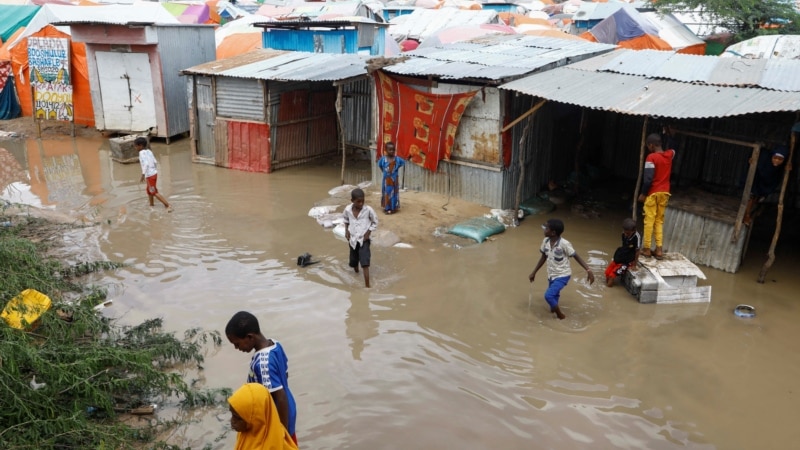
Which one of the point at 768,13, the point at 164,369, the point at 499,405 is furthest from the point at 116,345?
the point at 768,13

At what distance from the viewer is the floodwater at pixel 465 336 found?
201 inches

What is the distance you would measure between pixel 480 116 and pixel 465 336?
176 inches

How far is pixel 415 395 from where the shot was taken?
5.51 m

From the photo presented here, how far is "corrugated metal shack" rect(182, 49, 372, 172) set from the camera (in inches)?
496

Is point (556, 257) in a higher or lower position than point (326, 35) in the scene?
lower

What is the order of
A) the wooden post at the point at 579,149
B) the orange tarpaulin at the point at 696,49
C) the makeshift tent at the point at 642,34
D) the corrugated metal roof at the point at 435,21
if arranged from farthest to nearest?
the corrugated metal roof at the point at 435,21 → the makeshift tent at the point at 642,34 → the orange tarpaulin at the point at 696,49 → the wooden post at the point at 579,149

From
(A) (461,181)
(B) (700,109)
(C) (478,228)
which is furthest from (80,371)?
(B) (700,109)

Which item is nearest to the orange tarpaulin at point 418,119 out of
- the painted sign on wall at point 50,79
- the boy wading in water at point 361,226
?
the boy wading in water at point 361,226

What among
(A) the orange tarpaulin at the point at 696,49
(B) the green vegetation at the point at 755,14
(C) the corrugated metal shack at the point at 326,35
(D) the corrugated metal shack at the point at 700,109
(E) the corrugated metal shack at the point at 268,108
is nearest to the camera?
(D) the corrugated metal shack at the point at 700,109

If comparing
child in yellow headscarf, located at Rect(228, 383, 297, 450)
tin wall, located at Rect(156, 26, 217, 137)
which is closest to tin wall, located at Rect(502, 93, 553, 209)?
child in yellow headscarf, located at Rect(228, 383, 297, 450)

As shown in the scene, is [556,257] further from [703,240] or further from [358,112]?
[358,112]

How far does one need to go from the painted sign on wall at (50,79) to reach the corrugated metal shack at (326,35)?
524 centimetres

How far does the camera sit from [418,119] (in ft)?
34.1

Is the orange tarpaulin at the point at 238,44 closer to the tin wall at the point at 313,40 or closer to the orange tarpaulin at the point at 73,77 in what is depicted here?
the tin wall at the point at 313,40
